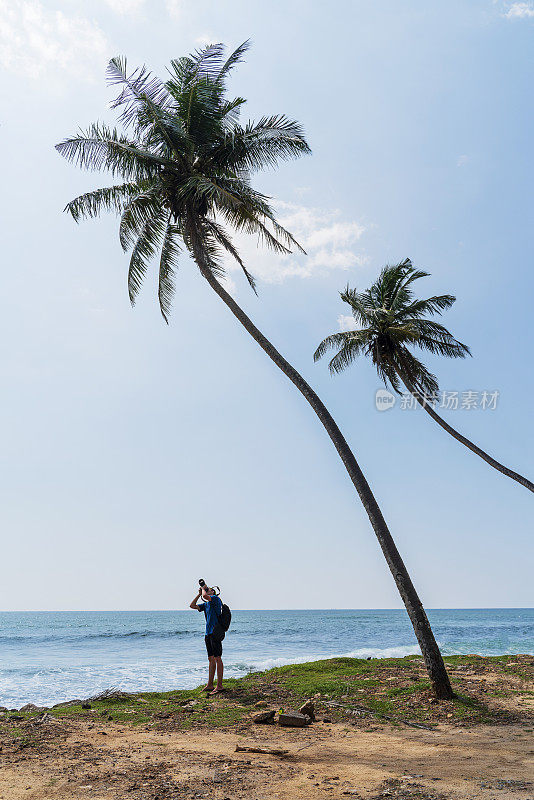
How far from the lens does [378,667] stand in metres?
12.4

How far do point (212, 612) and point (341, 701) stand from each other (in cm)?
304

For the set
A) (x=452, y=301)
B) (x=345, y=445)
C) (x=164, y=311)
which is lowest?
(x=345, y=445)

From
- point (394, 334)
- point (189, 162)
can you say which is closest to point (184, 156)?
point (189, 162)

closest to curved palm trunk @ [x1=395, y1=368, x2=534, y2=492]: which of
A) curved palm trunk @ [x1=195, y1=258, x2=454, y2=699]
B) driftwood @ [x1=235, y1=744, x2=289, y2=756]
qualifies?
curved palm trunk @ [x1=195, y1=258, x2=454, y2=699]

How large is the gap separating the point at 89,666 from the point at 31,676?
2.96m

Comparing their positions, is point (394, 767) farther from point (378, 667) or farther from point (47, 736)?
point (378, 667)

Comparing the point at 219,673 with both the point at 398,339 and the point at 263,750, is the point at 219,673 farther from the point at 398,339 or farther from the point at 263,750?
the point at 398,339

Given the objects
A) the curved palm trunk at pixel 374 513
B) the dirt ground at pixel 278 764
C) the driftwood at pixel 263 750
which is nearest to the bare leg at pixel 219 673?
the dirt ground at pixel 278 764

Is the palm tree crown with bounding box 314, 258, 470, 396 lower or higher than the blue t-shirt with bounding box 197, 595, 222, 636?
higher

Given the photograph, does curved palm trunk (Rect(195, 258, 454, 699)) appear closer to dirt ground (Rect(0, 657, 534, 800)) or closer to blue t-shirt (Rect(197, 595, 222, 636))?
dirt ground (Rect(0, 657, 534, 800))

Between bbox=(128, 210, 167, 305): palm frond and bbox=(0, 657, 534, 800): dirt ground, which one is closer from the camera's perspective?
bbox=(0, 657, 534, 800): dirt ground

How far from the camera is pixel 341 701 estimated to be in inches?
360

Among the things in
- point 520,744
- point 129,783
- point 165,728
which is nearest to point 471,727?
point 520,744

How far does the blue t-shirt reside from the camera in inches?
418
